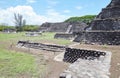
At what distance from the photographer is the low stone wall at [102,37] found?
76.8ft

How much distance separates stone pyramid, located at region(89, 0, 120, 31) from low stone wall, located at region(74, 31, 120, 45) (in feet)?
4.56

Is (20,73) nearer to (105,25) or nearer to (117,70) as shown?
(117,70)

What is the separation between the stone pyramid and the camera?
25.1m

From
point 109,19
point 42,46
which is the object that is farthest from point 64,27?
point 109,19

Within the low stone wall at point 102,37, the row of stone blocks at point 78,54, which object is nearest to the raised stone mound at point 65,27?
the low stone wall at point 102,37

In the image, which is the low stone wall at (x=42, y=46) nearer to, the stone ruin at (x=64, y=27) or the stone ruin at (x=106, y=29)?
the stone ruin at (x=106, y=29)

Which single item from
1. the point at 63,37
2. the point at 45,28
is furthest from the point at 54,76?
the point at 45,28

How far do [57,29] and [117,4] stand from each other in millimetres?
35845

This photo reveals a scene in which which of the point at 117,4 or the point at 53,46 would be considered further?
the point at 117,4

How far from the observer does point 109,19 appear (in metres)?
25.6

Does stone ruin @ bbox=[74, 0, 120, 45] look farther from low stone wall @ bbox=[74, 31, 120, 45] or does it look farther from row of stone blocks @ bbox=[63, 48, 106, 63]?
row of stone blocks @ bbox=[63, 48, 106, 63]

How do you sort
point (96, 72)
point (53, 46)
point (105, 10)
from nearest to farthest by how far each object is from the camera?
point (96, 72)
point (53, 46)
point (105, 10)

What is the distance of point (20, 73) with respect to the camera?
→ 12.5 metres

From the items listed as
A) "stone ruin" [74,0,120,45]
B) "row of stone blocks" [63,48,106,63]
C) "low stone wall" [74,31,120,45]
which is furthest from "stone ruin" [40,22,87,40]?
"row of stone blocks" [63,48,106,63]
